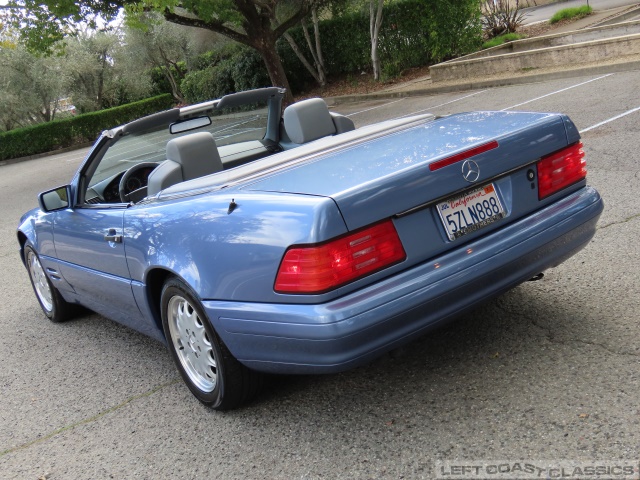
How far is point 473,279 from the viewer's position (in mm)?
3346

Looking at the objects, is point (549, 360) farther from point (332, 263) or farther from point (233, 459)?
point (233, 459)

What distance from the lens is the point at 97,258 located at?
4.61 m

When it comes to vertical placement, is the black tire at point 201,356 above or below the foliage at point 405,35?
below

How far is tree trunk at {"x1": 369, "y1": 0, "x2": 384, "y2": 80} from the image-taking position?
72.0ft

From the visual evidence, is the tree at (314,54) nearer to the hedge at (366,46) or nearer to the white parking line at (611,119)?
the hedge at (366,46)

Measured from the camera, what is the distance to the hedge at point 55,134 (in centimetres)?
3023

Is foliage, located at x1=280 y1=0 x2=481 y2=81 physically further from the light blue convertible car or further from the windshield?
the light blue convertible car

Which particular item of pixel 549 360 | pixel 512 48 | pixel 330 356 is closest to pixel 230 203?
pixel 330 356

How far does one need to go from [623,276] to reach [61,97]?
34.5 m

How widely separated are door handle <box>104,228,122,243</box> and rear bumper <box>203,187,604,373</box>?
3.19 feet

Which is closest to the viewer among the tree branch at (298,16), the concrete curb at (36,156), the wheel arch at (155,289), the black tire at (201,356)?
the black tire at (201,356)

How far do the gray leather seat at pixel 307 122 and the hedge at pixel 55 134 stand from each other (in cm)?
2758

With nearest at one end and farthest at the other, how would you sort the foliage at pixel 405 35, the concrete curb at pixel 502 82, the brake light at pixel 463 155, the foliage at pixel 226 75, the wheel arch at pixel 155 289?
the brake light at pixel 463 155 → the wheel arch at pixel 155 289 → the concrete curb at pixel 502 82 → the foliage at pixel 405 35 → the foliage at pixel 226 75

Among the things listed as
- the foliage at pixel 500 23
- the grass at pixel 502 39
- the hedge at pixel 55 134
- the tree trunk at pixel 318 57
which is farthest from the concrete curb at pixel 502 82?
the hedge at pixel 55 134
